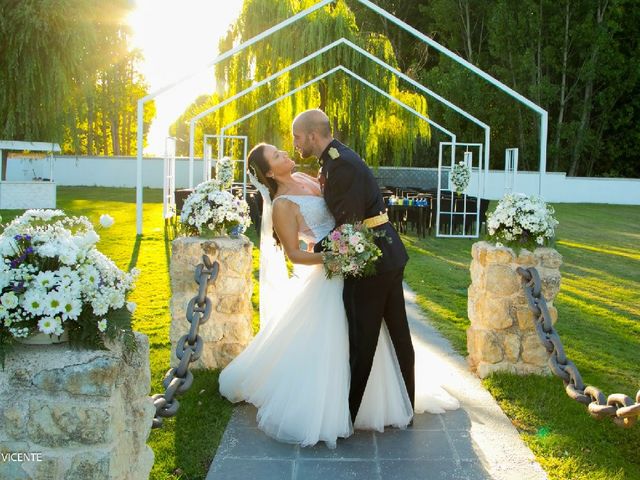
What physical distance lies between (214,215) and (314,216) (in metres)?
1.58

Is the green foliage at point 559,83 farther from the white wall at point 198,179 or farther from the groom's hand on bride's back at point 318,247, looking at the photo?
the groom's hand on bride's back at point 318,247

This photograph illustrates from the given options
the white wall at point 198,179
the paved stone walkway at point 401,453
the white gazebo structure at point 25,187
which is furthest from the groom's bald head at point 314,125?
the white wall at point 198,179

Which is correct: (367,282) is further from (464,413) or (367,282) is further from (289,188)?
(464,413)

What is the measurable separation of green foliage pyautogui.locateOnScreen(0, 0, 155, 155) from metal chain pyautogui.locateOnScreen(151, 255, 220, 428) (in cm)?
2033

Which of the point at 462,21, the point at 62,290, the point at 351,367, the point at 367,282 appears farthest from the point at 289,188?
the point at 462,21

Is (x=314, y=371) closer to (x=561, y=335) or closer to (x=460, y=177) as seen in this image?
(x=561, y=335)

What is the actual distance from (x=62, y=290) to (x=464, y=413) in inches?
140

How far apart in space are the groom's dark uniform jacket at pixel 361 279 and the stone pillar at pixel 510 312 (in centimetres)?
141

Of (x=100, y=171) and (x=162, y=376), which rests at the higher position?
(x=100, y=171)

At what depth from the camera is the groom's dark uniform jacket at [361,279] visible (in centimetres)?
490

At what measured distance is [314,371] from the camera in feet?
16.4

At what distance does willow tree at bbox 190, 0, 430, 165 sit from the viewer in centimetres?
2619

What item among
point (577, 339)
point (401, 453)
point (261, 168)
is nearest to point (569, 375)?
point (401, 453)

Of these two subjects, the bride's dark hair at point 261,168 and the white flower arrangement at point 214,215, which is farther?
the white flower arrangement at point 214,215
